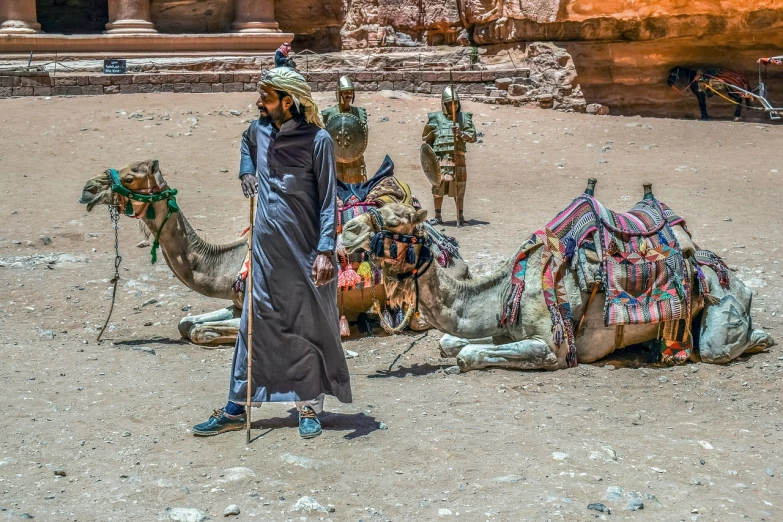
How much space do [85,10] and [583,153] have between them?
15.1m

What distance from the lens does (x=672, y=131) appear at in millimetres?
18297

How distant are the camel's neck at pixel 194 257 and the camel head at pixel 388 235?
5.76ft

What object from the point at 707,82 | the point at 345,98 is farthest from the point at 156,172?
the point at 707,82

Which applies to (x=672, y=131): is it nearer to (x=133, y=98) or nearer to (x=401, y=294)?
(x=133, y=98)

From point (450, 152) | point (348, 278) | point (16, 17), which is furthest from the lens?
point (16, 17)

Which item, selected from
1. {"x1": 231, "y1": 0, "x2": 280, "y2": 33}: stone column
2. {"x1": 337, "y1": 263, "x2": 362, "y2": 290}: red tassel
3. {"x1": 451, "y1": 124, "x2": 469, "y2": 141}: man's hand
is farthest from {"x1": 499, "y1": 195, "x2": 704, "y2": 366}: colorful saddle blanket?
{"x1": 231, "y1": 0, "x2": 280, "y2": 33}: stone column

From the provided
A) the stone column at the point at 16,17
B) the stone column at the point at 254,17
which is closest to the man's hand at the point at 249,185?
the stone column at the point at 16,17

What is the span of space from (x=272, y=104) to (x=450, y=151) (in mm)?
7432

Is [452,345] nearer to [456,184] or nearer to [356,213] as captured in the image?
[356,213]

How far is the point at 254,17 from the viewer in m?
23.3

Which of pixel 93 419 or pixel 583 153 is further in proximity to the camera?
pixel 583 153

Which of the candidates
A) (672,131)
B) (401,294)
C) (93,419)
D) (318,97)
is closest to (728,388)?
(401,294)

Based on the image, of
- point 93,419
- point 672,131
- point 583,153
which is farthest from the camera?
point 672,131

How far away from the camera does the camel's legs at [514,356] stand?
20.5 feet
